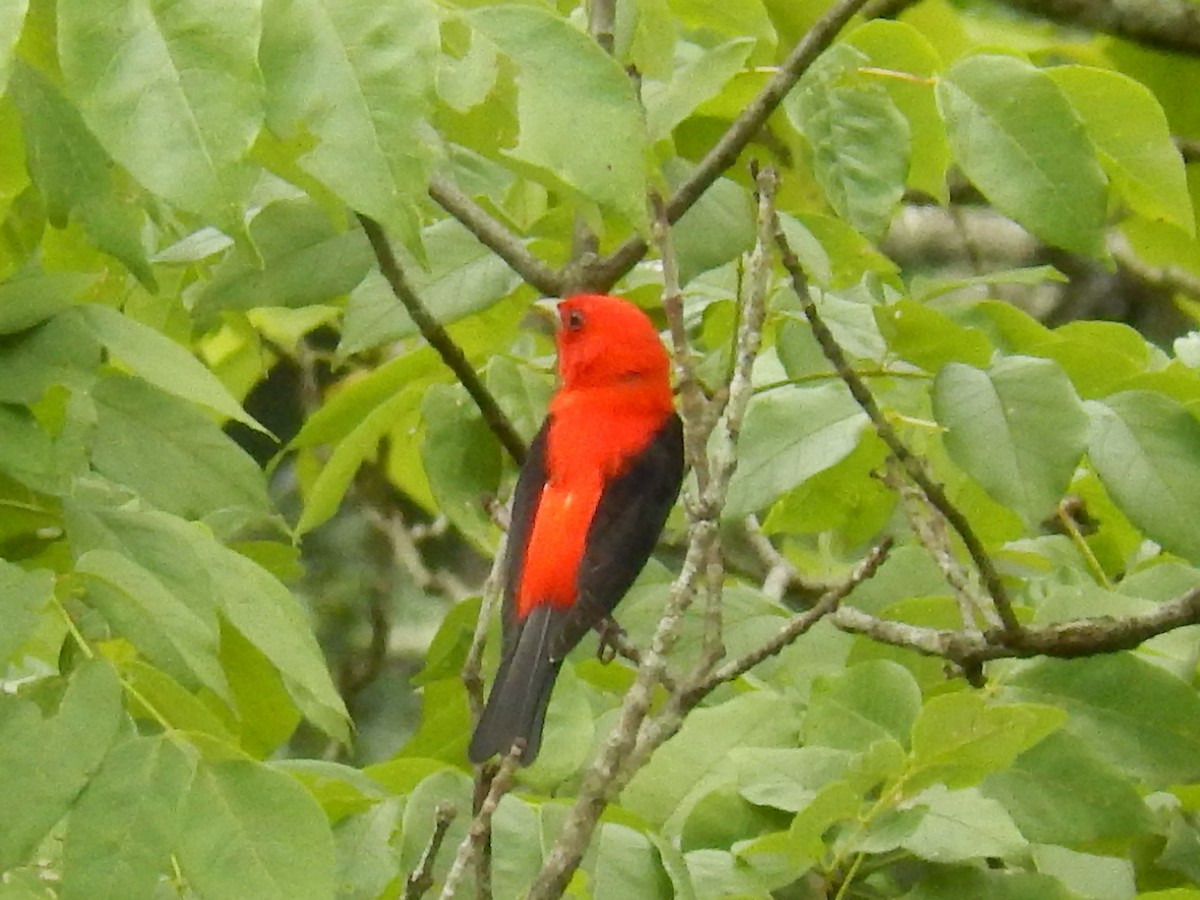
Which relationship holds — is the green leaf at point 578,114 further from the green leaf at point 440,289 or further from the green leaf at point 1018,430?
the green leaf at point 440,289

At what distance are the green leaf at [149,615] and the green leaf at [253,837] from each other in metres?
0.11

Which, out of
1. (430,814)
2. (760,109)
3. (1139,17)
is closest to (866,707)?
(430,814)

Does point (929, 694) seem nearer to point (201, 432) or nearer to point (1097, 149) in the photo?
point (1097, 149)

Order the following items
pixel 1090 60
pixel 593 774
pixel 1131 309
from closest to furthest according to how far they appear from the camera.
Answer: pixel 593 774
pixel 1090 60
pixel 1131 309

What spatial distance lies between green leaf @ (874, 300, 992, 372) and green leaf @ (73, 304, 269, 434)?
1015mm

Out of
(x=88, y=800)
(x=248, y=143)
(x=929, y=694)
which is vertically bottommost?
(x=929, y=694)

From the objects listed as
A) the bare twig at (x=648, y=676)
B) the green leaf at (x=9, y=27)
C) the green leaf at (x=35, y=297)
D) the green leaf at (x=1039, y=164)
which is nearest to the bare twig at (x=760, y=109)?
the green leaf at (x=1039, y=164)

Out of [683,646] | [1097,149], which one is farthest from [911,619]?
[1097,149]

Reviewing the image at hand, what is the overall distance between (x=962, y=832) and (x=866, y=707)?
0.88 feet

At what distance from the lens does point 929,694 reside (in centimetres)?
282

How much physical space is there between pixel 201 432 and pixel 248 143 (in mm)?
707

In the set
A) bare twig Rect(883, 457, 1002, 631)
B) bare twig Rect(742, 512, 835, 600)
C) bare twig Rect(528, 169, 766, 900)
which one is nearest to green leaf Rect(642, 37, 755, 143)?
bare twig Rect(528, 169, 766, 900)

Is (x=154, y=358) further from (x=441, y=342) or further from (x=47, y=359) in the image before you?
(x=441, y=342)

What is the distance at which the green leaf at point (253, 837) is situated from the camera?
194cm
